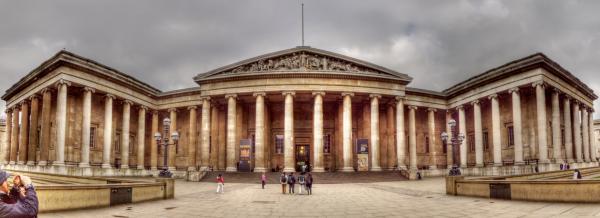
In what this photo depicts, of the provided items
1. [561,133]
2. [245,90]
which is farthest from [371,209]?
[561,133]

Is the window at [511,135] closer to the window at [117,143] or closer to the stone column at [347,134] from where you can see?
the stone column at [347,134]

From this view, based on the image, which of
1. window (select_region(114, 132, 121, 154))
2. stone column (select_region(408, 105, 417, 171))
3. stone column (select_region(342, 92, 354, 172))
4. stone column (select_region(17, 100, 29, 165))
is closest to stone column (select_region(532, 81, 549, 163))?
stone column (select_region(408, 105, 417, 171))

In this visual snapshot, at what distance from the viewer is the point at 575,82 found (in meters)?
40.8

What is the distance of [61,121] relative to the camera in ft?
115

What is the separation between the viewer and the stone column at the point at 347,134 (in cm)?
3912

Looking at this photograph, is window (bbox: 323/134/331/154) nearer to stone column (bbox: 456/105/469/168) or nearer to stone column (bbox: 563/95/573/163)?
stone column (bbox: 456/105/469/168)

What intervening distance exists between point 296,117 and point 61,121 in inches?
881

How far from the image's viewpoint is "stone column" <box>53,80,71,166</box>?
34.6 meters

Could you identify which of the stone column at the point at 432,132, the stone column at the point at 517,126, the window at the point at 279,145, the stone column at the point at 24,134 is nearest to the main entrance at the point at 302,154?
the window at the point at 279,145

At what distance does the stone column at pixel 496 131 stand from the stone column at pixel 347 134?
1348cm

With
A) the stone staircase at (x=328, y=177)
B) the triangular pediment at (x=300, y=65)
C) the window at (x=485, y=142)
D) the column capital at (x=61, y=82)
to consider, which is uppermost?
the triangular pediment at (x=300, y=65)

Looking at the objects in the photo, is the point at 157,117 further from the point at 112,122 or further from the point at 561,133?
the point at 561,133

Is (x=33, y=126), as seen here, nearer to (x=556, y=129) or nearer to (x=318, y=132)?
(x=318, y=132)

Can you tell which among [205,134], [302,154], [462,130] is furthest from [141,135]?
[462,130]
